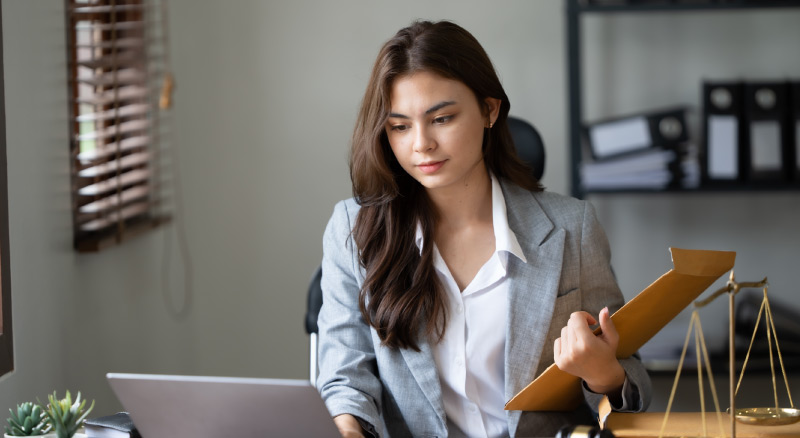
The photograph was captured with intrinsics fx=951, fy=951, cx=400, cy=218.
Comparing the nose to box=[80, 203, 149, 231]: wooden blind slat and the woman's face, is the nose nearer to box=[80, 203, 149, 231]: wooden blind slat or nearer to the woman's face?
the woman's face

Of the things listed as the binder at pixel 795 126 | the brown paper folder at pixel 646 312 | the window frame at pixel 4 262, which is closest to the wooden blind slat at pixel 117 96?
the window frame at pixel 4 262

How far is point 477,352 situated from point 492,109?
0.43m

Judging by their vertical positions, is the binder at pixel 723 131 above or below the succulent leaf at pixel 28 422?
above

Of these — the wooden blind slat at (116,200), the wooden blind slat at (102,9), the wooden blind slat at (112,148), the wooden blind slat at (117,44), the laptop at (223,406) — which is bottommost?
the laptop at (223,406)

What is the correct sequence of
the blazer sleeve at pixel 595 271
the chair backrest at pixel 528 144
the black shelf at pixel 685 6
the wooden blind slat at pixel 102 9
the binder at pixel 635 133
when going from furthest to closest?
1. the binder at pixel 635 133
2. the black shelf at pixel 685 6
3. the wooden blind slat at pixel 102 9
4. the chair backrest at pixel 528 144
5. the blazer sleeve at pixel 595 271

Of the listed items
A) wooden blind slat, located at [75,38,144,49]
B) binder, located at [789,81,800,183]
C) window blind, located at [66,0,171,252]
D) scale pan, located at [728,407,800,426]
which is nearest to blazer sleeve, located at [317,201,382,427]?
scale pan, located at [728,407,800,426]

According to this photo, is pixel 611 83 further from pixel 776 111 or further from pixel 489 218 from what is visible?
pixel 489 218

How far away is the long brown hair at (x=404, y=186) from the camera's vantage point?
1618 mm

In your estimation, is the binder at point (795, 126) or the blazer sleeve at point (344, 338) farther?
the binder at point (795, 126)

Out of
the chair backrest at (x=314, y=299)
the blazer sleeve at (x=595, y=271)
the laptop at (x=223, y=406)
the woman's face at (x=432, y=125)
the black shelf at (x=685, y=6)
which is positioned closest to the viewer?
the laptop at (x=223, y=406)

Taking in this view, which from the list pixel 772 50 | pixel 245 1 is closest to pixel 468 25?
pixel 245 1

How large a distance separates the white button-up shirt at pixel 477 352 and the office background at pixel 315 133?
132cm

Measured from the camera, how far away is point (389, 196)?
1.73 metres

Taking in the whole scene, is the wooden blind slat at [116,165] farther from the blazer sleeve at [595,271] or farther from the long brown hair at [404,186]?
the blazer sleeve at [595,271]
